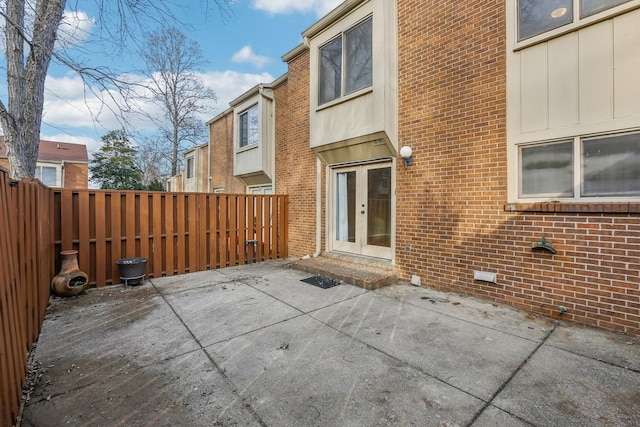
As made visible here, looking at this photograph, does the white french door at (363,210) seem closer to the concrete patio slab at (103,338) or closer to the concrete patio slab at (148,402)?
the concrete patio slab at (103,338)

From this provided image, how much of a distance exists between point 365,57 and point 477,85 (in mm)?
2451

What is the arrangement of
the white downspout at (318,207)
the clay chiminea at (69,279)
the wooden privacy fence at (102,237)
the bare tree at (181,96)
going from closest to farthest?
the wooden privacy fence at (102,237)
the clay chiminea at (69,279)
the white downspout at (318,207)
the bare tree at (181,96)

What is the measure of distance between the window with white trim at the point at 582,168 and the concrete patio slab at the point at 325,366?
5.39 ft

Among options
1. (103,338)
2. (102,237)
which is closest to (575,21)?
(103,338)

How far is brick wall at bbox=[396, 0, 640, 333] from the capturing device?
3.42m

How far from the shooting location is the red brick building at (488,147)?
3.35 m

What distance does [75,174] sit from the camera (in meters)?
22.2

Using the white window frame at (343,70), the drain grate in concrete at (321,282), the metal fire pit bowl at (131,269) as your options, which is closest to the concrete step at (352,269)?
the drain grate in concrete at (321,282)

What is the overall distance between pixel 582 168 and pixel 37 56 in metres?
8.65

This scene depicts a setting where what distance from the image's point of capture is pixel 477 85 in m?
4.40

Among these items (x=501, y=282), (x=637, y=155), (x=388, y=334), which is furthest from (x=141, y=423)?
(x=637, y=155)

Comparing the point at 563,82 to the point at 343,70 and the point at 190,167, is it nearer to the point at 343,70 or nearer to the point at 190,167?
the point at 343,70

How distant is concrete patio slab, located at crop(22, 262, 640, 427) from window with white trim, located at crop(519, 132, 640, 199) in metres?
1.64

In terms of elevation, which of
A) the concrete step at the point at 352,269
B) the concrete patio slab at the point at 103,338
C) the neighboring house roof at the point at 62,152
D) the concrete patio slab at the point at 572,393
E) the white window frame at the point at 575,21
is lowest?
the concrete patio slab at the point at 572,393
